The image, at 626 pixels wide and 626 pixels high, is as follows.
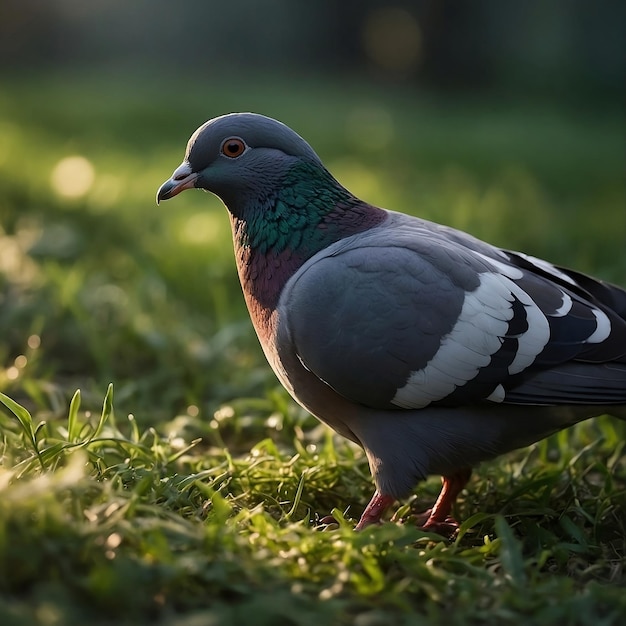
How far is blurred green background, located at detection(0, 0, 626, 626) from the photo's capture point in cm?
229

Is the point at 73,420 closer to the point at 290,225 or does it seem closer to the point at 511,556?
the point at 290,225

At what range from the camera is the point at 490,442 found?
2.99m

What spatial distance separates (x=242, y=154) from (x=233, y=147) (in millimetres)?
43

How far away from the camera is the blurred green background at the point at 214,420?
2293 millimetres

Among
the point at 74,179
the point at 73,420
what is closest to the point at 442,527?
the point at 73,420

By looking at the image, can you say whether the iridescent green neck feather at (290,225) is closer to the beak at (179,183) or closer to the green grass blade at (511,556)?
the beak at (179,183)

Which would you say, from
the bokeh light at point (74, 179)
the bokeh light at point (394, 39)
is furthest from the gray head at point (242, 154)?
the bokeh light at point (394, 39)

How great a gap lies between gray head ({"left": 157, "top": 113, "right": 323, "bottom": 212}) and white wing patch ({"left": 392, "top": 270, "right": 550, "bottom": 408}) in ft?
2.78

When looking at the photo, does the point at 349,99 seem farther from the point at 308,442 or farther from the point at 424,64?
the point at 308,442

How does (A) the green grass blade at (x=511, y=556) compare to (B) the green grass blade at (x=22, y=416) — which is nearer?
(A) the green grass blade at (x=511, y=556)

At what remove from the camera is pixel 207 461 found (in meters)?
3.44

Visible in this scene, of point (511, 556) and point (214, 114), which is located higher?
point (214, 114)

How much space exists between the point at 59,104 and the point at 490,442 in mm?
10885

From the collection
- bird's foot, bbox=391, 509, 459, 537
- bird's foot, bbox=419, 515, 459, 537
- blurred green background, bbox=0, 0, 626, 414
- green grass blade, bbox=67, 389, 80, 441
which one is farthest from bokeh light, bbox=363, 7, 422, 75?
green grass blade, bbox=67, 389, 80, 441
